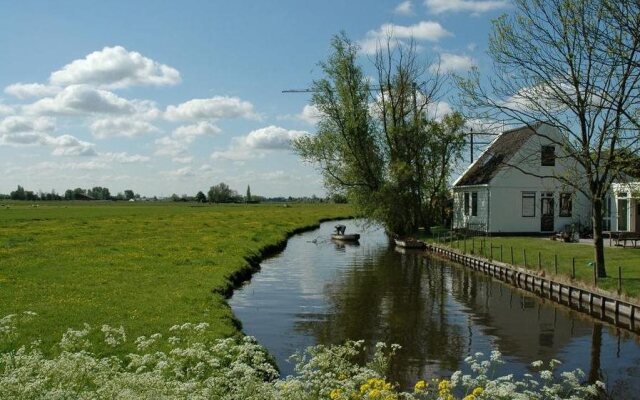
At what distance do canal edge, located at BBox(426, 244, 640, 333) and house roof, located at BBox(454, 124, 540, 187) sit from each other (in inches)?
536

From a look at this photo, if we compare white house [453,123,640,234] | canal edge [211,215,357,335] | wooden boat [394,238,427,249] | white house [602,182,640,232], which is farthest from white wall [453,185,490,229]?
canal edge [211,215,357,335]

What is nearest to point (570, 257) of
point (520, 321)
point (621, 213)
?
point (520, 321)

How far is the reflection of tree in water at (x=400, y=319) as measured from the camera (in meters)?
16.4

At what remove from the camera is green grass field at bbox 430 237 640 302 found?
23375 millimetres

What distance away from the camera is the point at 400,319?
2144cm

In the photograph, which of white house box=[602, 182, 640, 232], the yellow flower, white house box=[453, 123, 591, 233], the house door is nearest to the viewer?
the yellow flower

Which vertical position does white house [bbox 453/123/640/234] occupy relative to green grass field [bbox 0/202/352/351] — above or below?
above

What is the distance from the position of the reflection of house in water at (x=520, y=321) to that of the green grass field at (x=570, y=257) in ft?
6.41

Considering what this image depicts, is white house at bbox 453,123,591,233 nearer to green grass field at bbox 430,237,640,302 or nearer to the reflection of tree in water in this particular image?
green grass field at bbox 430,237,640,302

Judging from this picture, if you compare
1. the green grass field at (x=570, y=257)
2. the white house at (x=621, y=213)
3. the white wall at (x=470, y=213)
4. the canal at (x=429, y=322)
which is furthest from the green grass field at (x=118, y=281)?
the white house at (x=621, y=213)

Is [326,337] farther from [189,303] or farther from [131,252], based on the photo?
[131,252]

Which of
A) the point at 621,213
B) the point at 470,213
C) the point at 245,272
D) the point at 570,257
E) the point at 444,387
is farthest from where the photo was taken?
the point at 470,213

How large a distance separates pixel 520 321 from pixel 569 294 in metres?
3.97

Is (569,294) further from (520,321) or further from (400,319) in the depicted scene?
(400,319)
